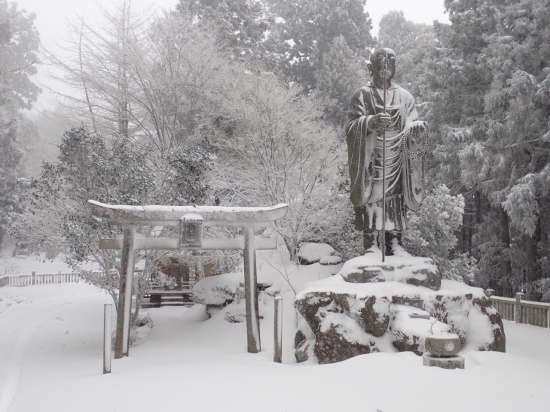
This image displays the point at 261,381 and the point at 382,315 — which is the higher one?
the point at 382,315

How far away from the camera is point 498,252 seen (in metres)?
16.9

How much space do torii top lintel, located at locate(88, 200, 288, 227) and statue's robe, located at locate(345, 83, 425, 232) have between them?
1.64 m

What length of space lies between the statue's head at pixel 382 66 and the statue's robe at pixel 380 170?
0.38 meters

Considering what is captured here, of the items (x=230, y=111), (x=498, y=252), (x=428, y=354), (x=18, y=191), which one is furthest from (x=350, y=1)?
(x=428, y=354)

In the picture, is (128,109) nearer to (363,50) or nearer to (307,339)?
(307,339)

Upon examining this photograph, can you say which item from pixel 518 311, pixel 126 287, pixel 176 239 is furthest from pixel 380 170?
pixel 518 311

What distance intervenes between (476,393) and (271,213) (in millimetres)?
4811

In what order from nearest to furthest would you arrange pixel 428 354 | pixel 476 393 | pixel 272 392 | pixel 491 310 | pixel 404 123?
1. pixel 476 393
2. pixel 272 392
3. pixel 428 354
4. pixel 491 310
5. pixel 404 123

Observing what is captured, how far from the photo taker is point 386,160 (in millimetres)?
8203

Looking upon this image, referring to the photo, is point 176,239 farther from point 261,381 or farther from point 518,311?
point 518,311

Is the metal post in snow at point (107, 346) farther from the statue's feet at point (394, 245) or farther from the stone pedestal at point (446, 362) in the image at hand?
the statue's feet at point (394, 245)

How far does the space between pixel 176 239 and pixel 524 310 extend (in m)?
9.60

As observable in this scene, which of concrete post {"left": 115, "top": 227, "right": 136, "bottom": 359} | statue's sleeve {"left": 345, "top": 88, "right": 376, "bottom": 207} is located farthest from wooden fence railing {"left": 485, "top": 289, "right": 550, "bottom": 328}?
concrete post {"left": 115, "top": 227, "right": 136, "bottom": 359}

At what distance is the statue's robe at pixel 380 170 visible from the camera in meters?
8.15
